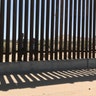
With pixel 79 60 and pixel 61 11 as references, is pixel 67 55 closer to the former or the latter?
pixel 79 60

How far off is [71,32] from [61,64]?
50.0 inches

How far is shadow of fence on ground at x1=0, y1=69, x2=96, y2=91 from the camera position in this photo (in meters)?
6.88

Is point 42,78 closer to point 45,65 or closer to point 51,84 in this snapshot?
point 51,84

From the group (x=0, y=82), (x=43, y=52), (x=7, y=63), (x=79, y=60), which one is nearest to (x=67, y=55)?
(x=79, y=60)

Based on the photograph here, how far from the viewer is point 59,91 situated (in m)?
6.30

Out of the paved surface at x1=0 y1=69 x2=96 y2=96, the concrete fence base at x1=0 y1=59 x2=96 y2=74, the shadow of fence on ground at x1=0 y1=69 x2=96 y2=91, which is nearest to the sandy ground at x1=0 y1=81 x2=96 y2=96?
the paved surface at x1=0 y1=69 x2=96 y2=96

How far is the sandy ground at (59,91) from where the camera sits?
597 cm

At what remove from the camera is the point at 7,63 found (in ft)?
26.9

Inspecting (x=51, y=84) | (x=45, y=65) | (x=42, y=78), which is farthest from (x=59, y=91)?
(x=45, y=65)

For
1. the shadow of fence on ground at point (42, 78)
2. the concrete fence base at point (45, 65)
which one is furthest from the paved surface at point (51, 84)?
the concrete fence base at point (45, 65)

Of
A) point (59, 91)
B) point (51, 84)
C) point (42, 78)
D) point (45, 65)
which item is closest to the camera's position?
point (59, 91)

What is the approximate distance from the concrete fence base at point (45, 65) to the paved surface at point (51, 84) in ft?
0.95

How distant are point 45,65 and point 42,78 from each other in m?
1.21

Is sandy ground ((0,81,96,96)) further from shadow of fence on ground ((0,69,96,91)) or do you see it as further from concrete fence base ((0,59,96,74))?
concrete fence base ((0,59,96,74))
